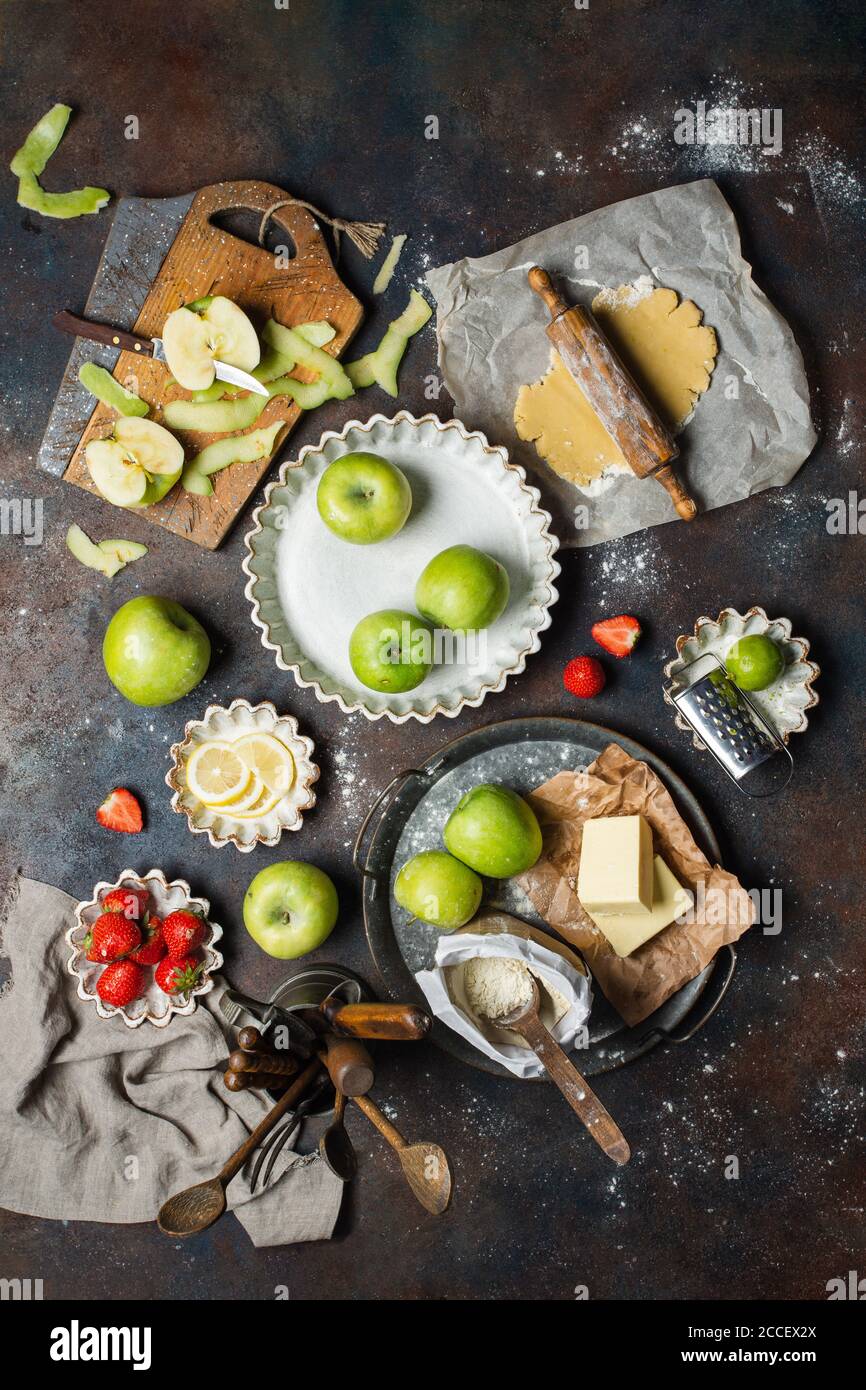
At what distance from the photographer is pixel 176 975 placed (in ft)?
8.27

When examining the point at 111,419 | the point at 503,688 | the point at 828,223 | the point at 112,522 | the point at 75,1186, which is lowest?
the point at 75,1186

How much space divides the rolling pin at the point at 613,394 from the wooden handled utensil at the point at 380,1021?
4.32ft

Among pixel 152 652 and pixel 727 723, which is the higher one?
pixel 152 652

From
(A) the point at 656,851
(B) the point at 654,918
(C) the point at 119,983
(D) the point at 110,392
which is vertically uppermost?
(D) the point at 110,392

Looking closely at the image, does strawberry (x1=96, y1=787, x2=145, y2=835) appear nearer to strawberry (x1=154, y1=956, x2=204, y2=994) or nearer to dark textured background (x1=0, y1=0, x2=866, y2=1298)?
dark textured background (x1=0, y1=0, x2=866, y2=1298)

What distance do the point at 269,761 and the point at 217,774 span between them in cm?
13

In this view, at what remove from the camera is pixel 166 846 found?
269 cm

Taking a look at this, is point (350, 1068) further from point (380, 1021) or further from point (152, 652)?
point (152, 652)

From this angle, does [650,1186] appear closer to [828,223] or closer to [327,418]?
[327,418]

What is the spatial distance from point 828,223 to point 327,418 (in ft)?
4.40

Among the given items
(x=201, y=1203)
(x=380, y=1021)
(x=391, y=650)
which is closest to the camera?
(x=201, y=1203)

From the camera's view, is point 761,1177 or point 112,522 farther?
point 112,522

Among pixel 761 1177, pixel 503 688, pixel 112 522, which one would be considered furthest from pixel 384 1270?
pixel 112 522

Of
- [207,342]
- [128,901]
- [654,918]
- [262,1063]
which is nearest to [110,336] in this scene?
[207,342]
